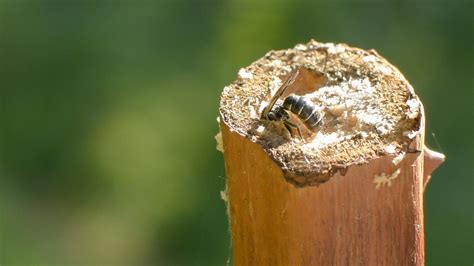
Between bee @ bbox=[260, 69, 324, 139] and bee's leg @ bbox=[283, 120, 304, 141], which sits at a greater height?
bee @ bbox=[260, 69, 324, 139]

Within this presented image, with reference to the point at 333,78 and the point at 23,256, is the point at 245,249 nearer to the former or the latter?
the point at 333,78

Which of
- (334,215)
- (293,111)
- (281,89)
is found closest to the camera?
(334,215)

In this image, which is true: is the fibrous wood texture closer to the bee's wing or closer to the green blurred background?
the bee's wing

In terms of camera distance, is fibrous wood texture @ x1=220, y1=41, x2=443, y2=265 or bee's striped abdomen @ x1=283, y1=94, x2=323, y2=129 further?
bee's striped abdomen @ x1=283, y1=94, x2=323, y2=129

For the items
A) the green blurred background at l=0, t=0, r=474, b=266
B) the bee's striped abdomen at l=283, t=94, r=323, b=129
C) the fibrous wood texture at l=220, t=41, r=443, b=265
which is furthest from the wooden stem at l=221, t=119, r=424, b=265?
the green blurred background at l=0, t=0, r=474, b=266

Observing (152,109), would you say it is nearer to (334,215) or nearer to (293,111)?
(293,111)

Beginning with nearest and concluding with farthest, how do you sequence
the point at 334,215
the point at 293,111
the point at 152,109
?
1. the point at 334,215
2. the point at 293,111
3. the point at 152,109

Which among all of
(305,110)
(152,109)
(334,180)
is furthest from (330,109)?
(152,109)
